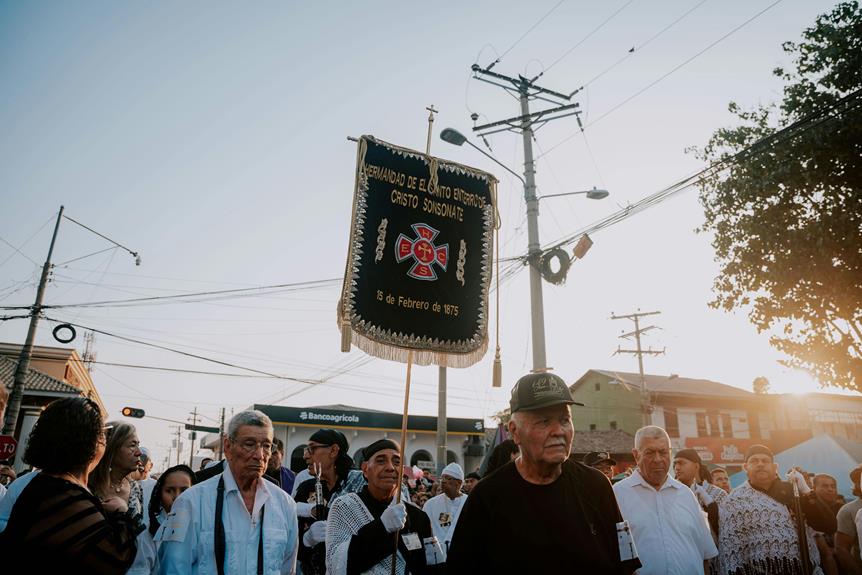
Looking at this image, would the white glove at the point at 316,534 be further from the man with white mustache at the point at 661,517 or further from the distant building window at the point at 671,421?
the distant building window at the point at 671,421

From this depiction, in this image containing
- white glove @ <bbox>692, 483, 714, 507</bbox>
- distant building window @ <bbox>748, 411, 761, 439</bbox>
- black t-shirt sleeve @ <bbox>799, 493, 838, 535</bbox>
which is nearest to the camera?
black t-shirt sleeve @ <bbox>799, 493, 838, 535</bbox>

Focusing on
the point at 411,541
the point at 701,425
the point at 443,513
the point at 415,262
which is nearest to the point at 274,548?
the point at 411,541

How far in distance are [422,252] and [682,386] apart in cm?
4289

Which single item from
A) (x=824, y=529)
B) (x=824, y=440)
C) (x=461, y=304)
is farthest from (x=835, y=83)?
(x=461, y=304)

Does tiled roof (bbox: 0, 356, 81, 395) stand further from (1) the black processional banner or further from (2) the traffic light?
(1) the black processional banner

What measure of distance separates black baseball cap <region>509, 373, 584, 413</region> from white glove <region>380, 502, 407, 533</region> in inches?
44.9

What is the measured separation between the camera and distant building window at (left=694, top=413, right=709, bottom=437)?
38.6m

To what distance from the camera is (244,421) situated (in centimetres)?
327

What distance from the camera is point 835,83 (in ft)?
40.2

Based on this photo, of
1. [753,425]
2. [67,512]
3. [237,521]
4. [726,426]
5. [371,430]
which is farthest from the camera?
[753,425]

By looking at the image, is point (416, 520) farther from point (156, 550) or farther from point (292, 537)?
point (156, 550)

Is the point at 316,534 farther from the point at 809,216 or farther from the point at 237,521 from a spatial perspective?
the point at 809,216

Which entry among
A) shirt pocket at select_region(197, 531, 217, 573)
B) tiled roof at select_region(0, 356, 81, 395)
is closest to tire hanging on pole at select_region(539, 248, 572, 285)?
shirt pocket at select_region(197, 531, 217, 573)

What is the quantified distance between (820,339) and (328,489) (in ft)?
45.9
